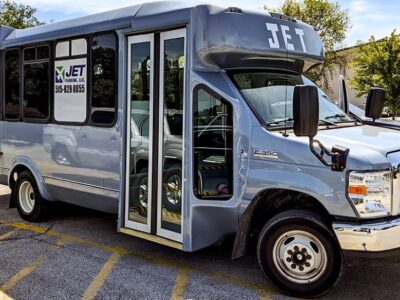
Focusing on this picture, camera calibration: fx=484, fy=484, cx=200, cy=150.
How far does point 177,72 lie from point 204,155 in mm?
876

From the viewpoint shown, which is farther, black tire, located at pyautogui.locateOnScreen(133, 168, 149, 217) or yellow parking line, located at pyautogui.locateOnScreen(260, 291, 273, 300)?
black tire, located at pyautogui.locateOnScreen(133, 168, 149, 217)

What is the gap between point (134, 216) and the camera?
526 cm

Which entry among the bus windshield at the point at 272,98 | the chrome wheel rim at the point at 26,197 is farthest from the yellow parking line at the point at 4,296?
the bus windshield at the point at 272,98

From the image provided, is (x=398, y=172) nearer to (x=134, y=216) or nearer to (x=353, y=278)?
(x=353, y=278)

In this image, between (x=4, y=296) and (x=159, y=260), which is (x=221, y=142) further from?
(x=4, y=296)

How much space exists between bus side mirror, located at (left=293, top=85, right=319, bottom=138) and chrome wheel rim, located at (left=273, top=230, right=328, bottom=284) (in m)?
0.94

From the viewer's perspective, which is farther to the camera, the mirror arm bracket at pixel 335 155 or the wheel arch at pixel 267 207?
the wheel arch at pixel 267 207

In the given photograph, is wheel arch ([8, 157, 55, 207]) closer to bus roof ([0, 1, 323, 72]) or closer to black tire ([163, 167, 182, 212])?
bus roof ([0, 1, 323, 72])

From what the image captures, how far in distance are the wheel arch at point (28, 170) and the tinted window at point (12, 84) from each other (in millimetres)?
674

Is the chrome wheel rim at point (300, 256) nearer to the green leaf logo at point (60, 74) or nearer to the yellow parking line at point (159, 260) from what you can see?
the yellow parking line at point (159, 260)

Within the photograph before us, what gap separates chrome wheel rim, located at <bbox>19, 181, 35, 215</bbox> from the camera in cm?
694

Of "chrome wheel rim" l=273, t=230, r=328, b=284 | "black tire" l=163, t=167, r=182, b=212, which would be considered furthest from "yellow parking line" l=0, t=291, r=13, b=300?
"chrome wheel rim" l=273, t=230, r=328, b=284

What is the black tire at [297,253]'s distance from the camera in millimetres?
4066

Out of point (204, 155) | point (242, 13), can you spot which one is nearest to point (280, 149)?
point (204, 155)
